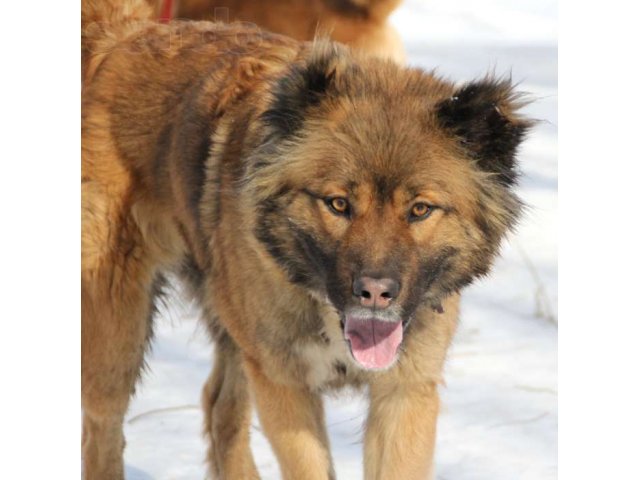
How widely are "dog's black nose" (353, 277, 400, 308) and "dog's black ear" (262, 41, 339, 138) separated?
54cm

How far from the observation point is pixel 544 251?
457 centimetres

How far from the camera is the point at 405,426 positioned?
3.88m

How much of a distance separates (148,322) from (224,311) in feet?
1.91

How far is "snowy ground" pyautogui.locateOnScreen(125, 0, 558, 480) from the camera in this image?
433 cm

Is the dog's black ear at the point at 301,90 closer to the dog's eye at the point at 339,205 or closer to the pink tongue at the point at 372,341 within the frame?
the dog's eye at the point at 339,205

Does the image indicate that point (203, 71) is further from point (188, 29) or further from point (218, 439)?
point (218, 439)

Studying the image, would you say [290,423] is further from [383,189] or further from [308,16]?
[308,16]

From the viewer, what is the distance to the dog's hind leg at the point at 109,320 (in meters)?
4.34

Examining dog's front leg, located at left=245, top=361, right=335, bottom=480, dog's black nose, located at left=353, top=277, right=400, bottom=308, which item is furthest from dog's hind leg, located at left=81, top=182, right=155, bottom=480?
dog's black nose, located at left=353, top=277, right=400, bottom=308

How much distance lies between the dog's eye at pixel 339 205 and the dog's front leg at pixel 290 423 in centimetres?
62

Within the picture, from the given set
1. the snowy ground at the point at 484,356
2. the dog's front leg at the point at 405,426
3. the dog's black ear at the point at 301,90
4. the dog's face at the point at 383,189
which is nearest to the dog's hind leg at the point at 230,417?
the snowy ground at the point at 484,356

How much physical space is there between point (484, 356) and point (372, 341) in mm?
1331
